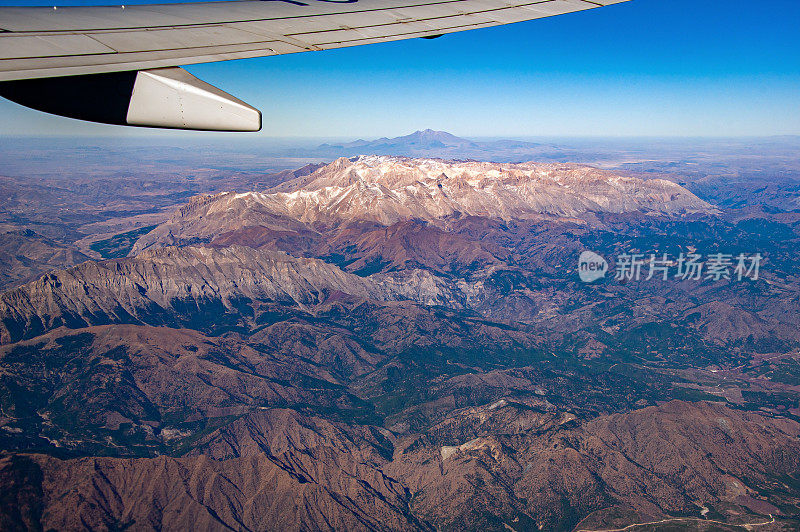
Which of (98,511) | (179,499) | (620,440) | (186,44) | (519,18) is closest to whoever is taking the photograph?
(186,44)

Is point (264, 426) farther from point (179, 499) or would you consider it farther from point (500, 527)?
point (500, 527)

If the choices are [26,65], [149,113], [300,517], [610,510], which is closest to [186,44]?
[149,113]

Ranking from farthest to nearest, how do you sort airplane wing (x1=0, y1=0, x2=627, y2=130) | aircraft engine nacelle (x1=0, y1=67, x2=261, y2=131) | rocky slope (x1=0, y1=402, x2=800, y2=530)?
rocky slope (x1=0, y1=402, x2=800, y2=530)
aircraft engine nacelle (x1=0, y1=67, x2=261, y2=131)
airplane wing (x1=0, y1=0, x2=627, y2=130)

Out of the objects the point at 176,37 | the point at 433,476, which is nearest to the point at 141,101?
the point at 176,37

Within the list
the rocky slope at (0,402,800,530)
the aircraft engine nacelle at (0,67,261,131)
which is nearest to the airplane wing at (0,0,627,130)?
the aircraft engine nacelle at (0,67,261,131)

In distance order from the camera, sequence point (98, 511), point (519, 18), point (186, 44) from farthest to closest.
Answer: point (98, 511) < point (519, 18) < point (186, 44)

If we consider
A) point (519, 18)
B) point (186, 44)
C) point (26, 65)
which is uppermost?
point (519, 18)

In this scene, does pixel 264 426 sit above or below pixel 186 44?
below

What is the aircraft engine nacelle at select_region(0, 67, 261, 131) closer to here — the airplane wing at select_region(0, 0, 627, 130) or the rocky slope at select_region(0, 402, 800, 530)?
the airplane wing at select_region(0, 0, 627, 130)

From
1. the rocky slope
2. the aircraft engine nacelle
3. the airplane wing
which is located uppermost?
the airplane wing

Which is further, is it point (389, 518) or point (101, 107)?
point (389, 518)
